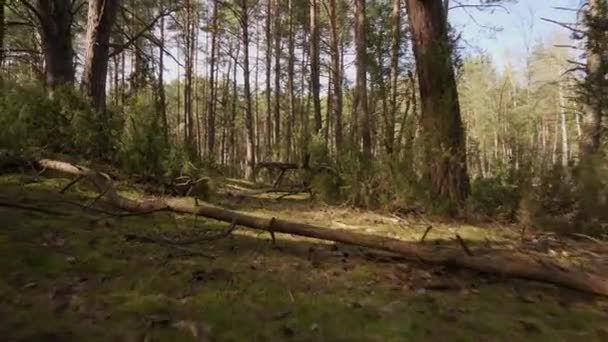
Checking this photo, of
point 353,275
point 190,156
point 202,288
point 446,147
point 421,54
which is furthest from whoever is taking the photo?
point 190,156

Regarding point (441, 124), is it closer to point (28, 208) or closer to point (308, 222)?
point (308, 222)

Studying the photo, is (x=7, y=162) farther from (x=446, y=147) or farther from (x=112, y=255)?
(x=446, y=147)

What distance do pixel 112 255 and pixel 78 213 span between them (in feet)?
3.77

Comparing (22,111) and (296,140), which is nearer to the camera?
(22,111)

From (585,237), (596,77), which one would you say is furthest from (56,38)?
(596,77)

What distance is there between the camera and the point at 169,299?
2168 millimetres

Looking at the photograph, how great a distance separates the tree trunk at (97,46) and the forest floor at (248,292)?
384 centimetres

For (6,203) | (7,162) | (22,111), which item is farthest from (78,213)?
(22,111)

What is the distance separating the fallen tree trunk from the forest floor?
9 cm

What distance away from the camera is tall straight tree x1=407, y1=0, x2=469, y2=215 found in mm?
4582

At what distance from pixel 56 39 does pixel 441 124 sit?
6.74m

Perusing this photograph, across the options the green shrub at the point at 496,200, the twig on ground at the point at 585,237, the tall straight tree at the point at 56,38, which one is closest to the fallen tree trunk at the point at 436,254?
the twig on ground at the point at 585,237

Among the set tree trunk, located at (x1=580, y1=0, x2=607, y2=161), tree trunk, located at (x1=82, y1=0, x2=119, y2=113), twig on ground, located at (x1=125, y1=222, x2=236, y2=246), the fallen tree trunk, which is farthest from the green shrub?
tree trunk, located at (x1=82, y1=0, x2=119, y2=113)

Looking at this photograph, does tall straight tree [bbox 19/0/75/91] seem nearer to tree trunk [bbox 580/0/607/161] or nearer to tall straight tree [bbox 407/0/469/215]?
tall straight tree [bbox 407/0/469/215]
